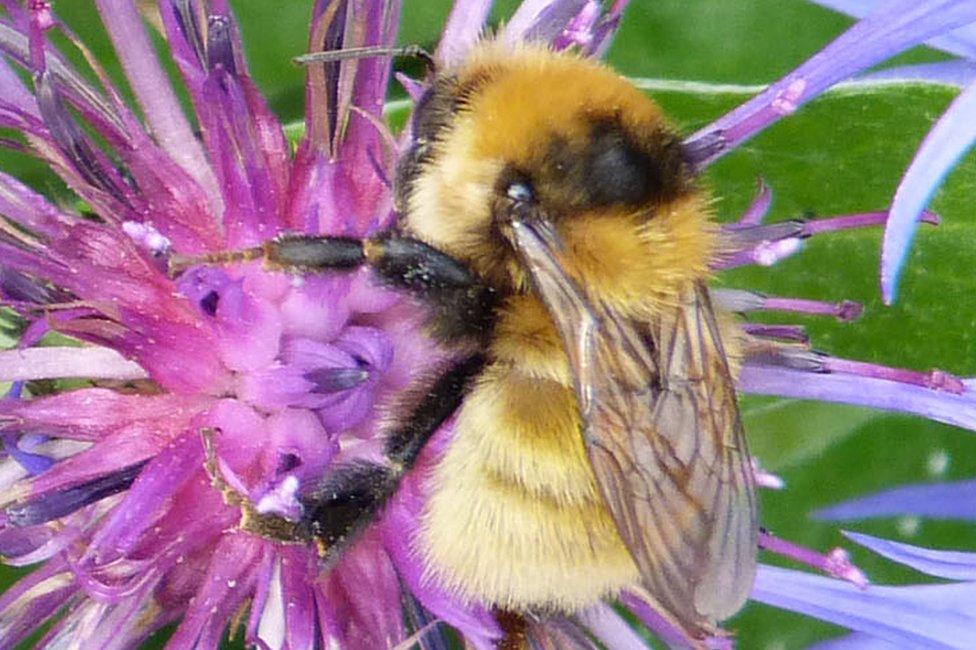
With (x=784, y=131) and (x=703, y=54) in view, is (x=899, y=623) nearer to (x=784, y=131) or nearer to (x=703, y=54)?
(x=784, y=131)

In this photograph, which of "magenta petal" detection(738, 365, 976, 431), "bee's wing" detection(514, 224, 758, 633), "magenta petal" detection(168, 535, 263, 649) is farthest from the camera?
"magenta petal" detection(738, 365, 976, 431)

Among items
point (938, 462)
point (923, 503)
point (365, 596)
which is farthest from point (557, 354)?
point (938, 462)

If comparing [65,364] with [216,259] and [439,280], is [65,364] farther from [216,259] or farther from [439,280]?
[439,280]

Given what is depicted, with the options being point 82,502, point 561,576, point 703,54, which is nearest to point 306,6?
point 703,54

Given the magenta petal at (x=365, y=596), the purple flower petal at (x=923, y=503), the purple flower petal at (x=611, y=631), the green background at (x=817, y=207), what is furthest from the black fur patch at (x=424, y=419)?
the purple flower petal at (x=923, y=503)

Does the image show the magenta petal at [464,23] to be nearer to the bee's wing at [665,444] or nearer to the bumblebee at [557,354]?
the bumblebee at [557,354]

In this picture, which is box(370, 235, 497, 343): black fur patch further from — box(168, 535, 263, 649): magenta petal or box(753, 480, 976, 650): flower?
box(753, 480, 976, 650): flower

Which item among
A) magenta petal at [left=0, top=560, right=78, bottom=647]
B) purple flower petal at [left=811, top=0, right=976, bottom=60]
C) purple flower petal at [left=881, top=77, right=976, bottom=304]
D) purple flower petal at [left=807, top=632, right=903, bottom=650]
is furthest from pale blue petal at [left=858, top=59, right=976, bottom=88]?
magenta petal at [left=0, top=560, right=78, bottom=647]
